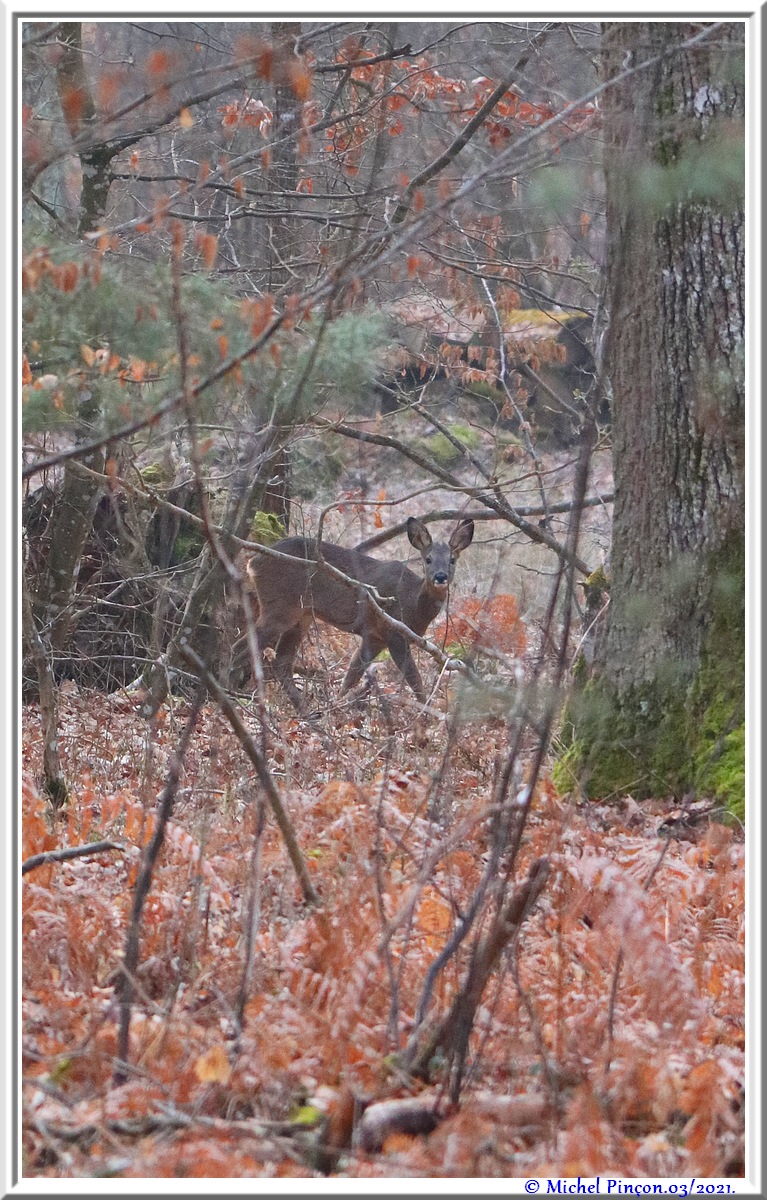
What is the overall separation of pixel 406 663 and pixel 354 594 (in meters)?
1.28

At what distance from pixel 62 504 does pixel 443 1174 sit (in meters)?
5.55

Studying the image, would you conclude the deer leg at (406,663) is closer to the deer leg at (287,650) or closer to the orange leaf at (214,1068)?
the deer leg at (287,650)

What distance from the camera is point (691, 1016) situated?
3.02 meters

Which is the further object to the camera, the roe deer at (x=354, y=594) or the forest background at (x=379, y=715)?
the roe deer at (x=354, y=594)

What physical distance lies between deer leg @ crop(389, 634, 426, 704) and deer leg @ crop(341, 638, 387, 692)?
0.86ft

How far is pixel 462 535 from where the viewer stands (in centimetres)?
1045


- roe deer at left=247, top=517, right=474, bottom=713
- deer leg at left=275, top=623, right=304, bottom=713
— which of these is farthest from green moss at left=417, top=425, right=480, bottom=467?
deer leg at left=275, top=623, right=304, bottom=713

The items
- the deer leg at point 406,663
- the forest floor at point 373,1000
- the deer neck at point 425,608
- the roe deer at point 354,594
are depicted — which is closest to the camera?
the forest floor at point 373,1000

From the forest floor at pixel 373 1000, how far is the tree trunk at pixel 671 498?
16.6 inches

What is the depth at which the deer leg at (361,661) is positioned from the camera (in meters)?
9.80

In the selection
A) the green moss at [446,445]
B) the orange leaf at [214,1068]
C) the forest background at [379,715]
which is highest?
the green moss at [446,445]

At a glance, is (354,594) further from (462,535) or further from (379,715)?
(379,715)

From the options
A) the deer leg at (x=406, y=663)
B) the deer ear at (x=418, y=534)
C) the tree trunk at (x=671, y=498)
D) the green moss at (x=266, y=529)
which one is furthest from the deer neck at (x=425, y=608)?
the tree trunk at (x=671, y=498)

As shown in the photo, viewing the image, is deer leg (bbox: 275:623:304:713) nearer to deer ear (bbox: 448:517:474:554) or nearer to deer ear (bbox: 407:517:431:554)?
deer ear (bbox: 407:517:431:554)
